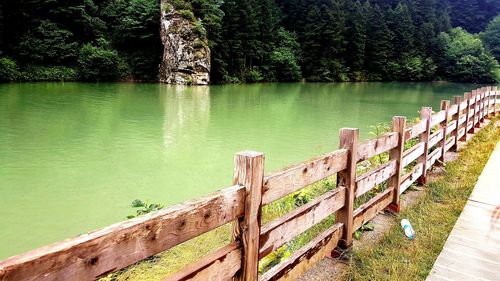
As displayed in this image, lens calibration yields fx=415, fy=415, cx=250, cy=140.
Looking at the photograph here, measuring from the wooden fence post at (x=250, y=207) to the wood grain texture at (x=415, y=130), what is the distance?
10.2ft

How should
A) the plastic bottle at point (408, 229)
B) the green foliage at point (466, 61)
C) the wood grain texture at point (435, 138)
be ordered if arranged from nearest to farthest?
the plastic bottle at point (408, 229) < the wood grain texture at point (435, 138) < the green foliage at point (466, 61)

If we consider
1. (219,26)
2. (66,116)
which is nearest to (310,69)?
(219,26)

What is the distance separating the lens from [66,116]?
14.9 meters

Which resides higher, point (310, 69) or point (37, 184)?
point (310, 69)

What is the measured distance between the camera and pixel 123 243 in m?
1.61

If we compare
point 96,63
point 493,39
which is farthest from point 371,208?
point 493,39

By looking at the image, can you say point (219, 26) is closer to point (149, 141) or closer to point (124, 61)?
point (124, 61)

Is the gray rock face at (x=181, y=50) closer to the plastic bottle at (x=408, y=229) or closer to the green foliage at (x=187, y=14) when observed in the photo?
the green foliage at (x=187, y=14)

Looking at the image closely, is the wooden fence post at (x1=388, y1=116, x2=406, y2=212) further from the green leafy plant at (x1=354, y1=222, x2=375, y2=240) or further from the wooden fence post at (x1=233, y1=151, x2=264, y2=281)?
the wooden fence post at (x1=233, y1=151, x2=264, y2=281)

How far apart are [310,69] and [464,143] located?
4500cm

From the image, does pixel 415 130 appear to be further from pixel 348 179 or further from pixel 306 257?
pixel 306 257

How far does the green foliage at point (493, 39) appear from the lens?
72938 millimetres

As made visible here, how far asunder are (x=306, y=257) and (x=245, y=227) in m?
0.99

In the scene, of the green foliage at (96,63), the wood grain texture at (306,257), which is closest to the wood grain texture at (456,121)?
the wood grain texture at (306,257)
